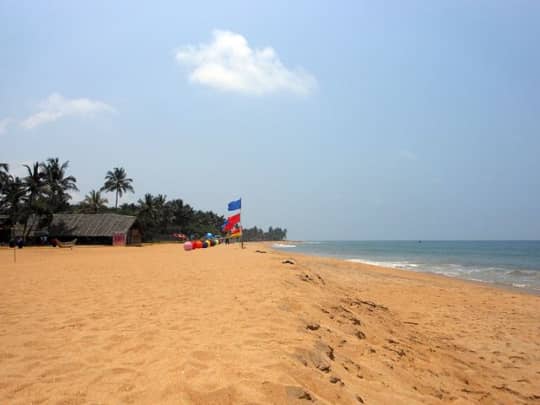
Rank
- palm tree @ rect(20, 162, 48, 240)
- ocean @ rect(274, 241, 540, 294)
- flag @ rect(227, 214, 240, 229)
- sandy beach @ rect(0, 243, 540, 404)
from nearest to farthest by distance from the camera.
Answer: sandy beach @ rect(0, 243, 540, 404) → ocean @ rect(274, 241, 540, 294) → flag @ rect(227, 214, 240, 229) → palm tree @ rect(20, 162, 48, 240)

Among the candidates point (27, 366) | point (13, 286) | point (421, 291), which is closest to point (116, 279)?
point (13, 286)

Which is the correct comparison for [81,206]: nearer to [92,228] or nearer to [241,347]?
[92,228]

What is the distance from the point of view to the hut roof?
40.1m

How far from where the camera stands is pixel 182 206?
71.8 metres

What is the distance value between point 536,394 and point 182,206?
70339mm

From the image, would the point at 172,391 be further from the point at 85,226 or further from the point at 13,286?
the point at 85,226

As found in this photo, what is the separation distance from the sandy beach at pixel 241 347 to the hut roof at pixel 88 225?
1320 inches

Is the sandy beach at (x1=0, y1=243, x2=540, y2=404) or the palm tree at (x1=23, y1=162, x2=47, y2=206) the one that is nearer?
the sandy beach at (x1=0, y1=243, x2=540, y2=404)

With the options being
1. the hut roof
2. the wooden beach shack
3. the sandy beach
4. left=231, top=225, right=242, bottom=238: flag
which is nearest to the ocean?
left=231, top=225, right=242, bottom=238: flag

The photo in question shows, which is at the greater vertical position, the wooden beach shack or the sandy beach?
the wooden beach shack

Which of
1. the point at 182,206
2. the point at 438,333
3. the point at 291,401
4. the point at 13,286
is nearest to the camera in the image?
the point at 291,401

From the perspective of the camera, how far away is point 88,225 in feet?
134

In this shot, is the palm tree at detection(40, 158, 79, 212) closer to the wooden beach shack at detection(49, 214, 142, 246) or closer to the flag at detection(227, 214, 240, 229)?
the wooden beach shack at detection(49, 214, 142, 246)

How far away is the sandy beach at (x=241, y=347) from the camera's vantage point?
9.87 feet
